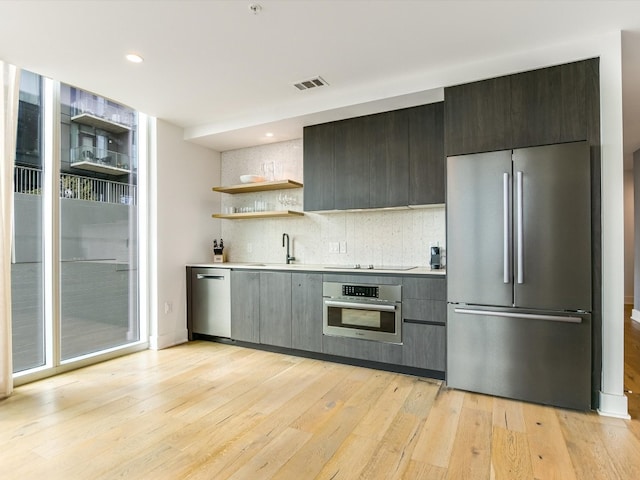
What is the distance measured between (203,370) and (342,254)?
191cm

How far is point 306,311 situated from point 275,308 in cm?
39

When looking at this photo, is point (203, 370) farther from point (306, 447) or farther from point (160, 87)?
point (160, 87)

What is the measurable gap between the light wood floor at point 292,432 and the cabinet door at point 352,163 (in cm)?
173

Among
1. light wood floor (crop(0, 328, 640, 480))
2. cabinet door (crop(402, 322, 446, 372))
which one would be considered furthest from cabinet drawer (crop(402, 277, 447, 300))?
light wood floor (crop(0, 328, 640, 480))

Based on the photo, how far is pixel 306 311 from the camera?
12.0 ft

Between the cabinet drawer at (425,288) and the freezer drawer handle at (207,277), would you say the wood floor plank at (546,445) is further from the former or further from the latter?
the freezer drawer handle at (207,277)

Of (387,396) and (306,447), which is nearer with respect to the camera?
(306,447)

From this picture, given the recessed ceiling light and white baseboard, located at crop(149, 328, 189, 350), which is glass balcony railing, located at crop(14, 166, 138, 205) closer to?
the recessed ceiling light

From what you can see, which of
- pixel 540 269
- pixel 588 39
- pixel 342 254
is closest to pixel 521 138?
pixel 588 39

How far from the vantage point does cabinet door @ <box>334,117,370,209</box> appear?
144 inches

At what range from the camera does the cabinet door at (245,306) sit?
3975 mm

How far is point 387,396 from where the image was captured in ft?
9.04

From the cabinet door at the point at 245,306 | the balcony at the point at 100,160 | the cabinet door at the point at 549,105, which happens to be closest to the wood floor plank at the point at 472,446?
the cabinet door at the point at 549,105

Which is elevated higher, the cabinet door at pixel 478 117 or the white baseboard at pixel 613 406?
the cabinet door at pixel 478 117
